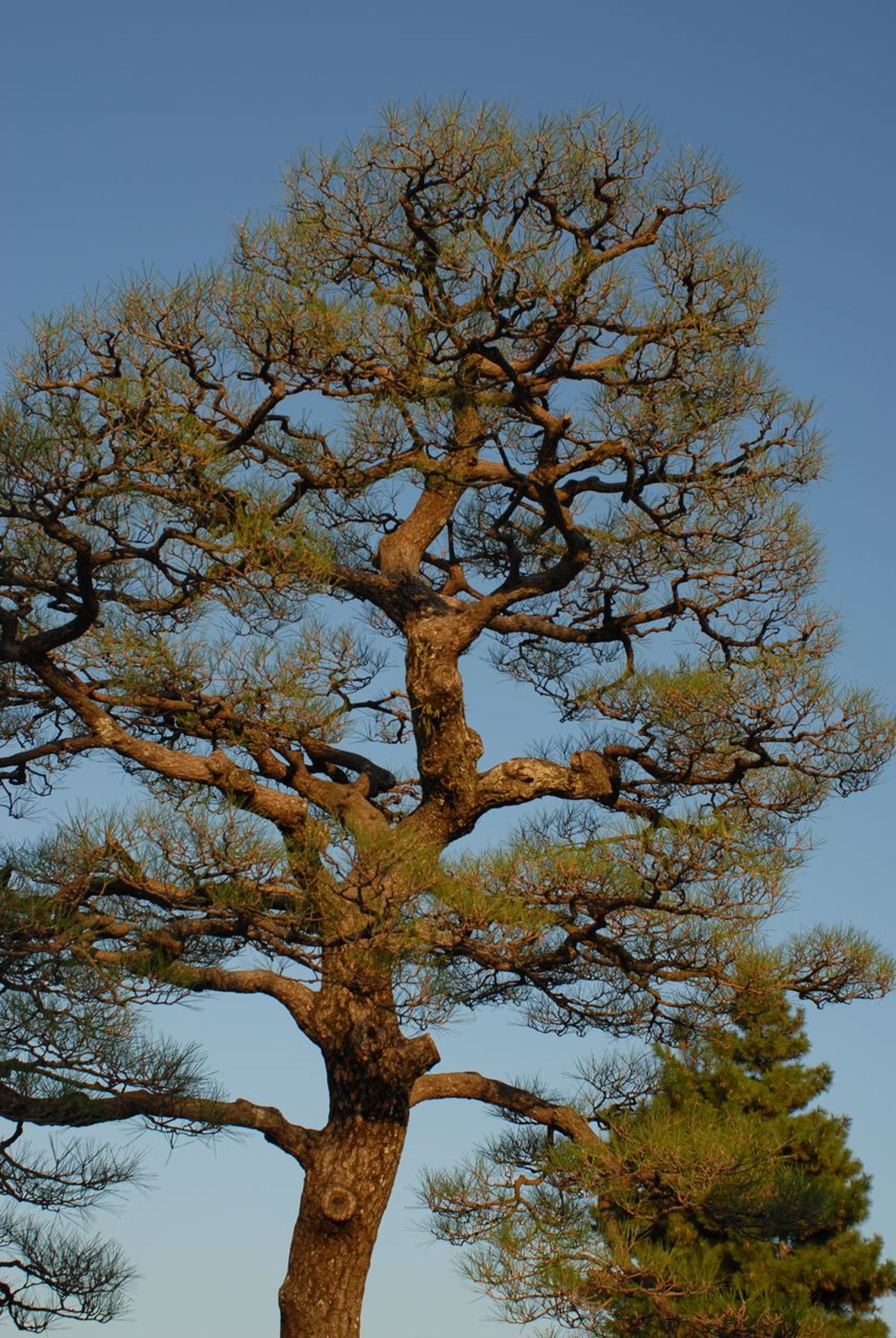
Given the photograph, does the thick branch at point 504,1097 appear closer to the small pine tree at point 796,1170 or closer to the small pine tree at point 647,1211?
the small pine tree at point 647,1211

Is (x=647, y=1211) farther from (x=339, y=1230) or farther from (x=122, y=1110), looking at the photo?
(x=122, y=1110)

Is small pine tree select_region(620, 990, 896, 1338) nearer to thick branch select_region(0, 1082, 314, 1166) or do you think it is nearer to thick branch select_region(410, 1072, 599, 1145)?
thick branch select_region(410, 1072, 599, 1145)

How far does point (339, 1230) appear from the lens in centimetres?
471

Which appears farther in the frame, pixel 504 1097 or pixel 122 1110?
pixel 504 1097

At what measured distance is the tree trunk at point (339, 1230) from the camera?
4672mm

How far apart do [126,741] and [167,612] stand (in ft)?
1.50

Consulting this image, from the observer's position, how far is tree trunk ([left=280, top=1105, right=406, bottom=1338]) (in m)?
4.67

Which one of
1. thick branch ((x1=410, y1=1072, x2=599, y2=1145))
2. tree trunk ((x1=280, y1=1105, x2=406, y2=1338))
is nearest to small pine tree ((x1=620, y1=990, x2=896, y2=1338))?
thick branch ((x1=410, y1=1072, x2=599, y2=1145))

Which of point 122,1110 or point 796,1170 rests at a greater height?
point 796,1170

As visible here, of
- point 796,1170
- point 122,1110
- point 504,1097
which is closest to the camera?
point 122,1110

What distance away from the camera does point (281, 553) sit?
4.44 m

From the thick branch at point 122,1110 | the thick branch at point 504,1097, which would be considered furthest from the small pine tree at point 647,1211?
the thick branch at point 122,1110

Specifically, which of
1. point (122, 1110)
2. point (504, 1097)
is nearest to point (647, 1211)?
point (504, 1097)

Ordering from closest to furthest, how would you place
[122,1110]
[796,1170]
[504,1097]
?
[122,1110] → [504,1097] → [796,1170]
